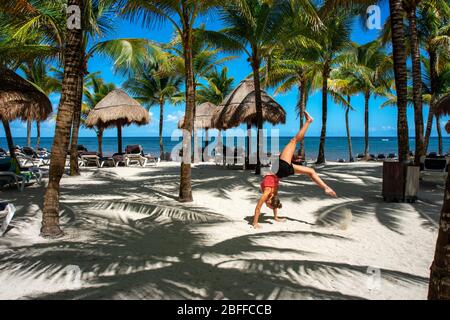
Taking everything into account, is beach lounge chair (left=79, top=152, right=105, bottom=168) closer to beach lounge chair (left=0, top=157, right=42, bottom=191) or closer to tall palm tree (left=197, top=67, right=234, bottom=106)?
beach lounge chair (left=0, top=157, right=42, bottom=191)

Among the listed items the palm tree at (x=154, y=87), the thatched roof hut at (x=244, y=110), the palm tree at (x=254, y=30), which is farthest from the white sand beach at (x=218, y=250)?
the palm tree at (x=154, y=87)

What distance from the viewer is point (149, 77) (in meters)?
25.7

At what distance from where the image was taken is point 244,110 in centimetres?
1464

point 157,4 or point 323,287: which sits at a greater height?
point 157,4

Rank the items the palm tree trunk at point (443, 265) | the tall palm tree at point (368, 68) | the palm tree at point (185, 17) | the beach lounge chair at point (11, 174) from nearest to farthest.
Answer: the palm tree trunk at point (443, 265)
the palm tree at point (185, 17)
the beach lounge chair at point (11, 174)
the tall palm tree at point (368, 68)

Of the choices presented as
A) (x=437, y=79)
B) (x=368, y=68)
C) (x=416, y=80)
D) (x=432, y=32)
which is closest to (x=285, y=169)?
(x=416, y=80)

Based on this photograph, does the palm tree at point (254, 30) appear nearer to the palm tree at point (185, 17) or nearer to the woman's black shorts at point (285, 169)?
the palm tree at point (185, 17)

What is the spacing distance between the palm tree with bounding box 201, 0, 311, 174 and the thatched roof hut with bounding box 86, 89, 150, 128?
771 centimetres

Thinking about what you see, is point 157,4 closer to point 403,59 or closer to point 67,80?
point 67,80

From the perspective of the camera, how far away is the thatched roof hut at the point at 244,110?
14.7 metres

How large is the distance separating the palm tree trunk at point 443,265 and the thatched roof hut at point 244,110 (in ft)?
42.2

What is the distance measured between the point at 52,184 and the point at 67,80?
1.51m

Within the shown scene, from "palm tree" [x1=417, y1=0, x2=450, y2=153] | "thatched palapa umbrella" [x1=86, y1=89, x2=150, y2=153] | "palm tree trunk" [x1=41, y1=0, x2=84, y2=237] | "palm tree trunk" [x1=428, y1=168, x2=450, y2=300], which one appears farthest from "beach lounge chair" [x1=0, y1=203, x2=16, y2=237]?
"palm tree" [x1=417, y1=0, x2=450, y2=153]
